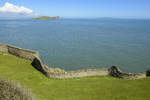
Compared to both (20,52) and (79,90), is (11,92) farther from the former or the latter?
(20,52)

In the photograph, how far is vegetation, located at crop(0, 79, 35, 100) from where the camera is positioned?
31.9 ft

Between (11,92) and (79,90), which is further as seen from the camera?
(79,90)

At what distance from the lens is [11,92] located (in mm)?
10070

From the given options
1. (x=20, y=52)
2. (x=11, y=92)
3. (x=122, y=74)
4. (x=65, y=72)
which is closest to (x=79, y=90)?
(x=65, y=72)

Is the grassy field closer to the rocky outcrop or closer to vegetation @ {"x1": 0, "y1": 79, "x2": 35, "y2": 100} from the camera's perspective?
vegetation @ {"x1": 0, "y1": 79, "x2": 35, "y2": 100}

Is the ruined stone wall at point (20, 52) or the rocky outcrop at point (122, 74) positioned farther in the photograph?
the ruined stone wall at point (20, 52)

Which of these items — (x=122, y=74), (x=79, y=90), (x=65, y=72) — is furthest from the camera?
(x=122, y=74)

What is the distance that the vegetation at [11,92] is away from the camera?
31.9ft

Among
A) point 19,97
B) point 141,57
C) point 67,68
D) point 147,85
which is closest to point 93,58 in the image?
point 67,68

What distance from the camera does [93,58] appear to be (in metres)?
49.9

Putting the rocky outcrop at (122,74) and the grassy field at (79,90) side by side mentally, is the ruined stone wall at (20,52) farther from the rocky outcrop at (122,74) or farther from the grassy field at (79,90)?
the rocky outcrop at (122,74)

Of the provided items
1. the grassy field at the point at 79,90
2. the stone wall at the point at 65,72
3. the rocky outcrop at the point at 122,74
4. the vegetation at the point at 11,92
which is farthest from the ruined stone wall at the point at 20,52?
the vegetation at the point at 11,92

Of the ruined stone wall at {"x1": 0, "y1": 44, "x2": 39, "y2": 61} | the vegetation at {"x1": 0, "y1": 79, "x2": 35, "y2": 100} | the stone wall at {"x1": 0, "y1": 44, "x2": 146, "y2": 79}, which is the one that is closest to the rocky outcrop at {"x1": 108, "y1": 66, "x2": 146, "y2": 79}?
the stone wall at {"x1": 0, "y1": 44, "x2": 146, "y2": 79}

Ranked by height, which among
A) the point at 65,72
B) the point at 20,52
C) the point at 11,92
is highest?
the point at 11,92
